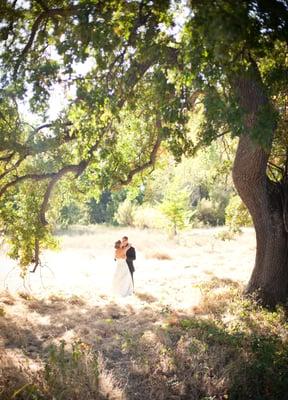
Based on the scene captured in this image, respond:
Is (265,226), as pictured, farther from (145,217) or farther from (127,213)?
(127,213)

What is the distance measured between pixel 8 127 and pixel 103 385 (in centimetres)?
550

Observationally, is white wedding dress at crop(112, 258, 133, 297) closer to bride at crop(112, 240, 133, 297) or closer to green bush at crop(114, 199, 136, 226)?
bride at crop(112, 240, 133, 297)

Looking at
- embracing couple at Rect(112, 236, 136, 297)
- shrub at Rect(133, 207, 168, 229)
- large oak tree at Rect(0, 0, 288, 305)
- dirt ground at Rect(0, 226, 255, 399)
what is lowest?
dirt ground at Rect(0, 226, 255, 399)

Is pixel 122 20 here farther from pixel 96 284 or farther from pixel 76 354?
pixel 96 284

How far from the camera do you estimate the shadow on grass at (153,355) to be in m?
6.18

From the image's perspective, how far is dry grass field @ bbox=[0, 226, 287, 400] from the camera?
627cm

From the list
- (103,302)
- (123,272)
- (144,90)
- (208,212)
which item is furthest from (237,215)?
(208,212)

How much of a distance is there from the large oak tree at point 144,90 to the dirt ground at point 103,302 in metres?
1.80

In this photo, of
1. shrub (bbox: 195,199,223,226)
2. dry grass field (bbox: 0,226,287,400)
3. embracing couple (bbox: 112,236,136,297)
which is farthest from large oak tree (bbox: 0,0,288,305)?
shrub (bbox: 195,199,223,226)

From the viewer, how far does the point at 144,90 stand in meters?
9.27

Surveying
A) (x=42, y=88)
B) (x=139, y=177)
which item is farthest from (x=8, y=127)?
(x=139, y=177)

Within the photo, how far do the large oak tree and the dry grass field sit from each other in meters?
1.51

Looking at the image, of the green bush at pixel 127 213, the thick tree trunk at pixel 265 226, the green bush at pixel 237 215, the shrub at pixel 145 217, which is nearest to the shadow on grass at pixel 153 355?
the thick tree trunk at pixel 265 226

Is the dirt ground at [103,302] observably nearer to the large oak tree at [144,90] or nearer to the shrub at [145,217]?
the large oak tree at [144,90]
